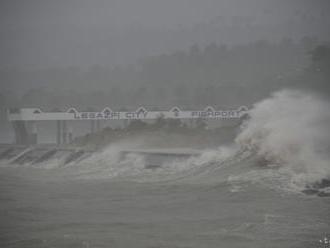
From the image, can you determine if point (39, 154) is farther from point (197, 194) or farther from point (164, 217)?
point (164, 217)

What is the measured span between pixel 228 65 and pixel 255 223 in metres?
97.8

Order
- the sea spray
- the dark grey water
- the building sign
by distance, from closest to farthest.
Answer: the dark grey water
the sea spray
the building sign

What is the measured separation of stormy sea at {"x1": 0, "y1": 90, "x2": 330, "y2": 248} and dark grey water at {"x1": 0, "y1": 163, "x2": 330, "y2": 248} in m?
0.03

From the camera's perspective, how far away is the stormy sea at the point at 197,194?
17.9m

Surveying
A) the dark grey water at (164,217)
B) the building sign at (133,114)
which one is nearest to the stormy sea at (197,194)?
the dark grey water at (164,217)

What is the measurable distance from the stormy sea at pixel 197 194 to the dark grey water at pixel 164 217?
0.09ft

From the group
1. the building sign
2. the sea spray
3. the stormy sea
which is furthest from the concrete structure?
the sea spray

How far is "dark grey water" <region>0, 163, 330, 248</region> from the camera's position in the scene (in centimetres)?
1750

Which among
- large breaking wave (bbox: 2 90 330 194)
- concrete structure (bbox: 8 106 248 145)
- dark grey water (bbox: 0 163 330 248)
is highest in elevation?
concrete structure (bbox: 8 106 248 145)

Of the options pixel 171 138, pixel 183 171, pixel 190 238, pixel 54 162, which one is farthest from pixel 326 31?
pixel 190 238

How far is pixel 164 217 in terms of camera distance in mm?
20516

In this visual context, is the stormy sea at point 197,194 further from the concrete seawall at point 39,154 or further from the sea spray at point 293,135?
the concrete seawall at point 39,154

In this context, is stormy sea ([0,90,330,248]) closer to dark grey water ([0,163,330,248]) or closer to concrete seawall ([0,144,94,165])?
dark grey water ([0,163,330,248])

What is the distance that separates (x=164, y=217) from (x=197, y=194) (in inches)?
184
